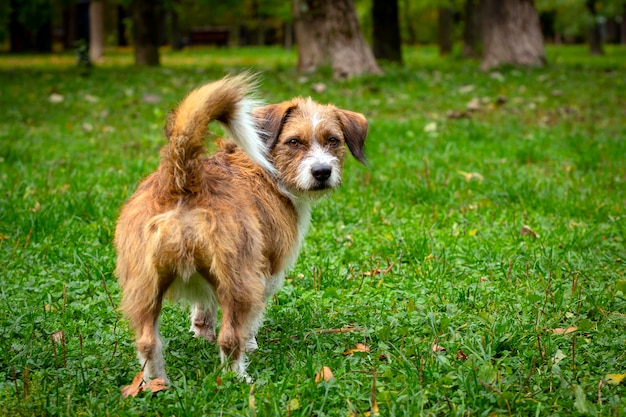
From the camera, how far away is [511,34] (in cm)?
1759

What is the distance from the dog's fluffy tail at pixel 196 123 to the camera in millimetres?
3588

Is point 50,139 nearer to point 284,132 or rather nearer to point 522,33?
point 284,132

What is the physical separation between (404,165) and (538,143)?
90.2 inches

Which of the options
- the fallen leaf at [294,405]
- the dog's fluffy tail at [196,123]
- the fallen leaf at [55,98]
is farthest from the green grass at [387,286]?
the fallen leaf at [55,98]

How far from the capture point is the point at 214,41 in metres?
49.7

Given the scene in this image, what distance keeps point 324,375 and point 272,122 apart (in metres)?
1.67

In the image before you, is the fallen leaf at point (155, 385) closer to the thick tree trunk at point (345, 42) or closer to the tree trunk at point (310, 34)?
the thick tree trunk at point (345, 42)

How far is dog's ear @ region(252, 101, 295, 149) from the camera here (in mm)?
4641

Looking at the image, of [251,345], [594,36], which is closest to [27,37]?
[594,36]

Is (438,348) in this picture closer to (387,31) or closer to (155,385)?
(155,385)

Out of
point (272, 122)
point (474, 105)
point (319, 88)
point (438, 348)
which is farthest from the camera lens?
point (319, 88)

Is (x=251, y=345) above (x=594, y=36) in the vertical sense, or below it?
below

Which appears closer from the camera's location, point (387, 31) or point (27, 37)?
point (387, 31)

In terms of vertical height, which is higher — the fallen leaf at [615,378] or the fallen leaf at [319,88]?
the fallen leaf at [319,88]
